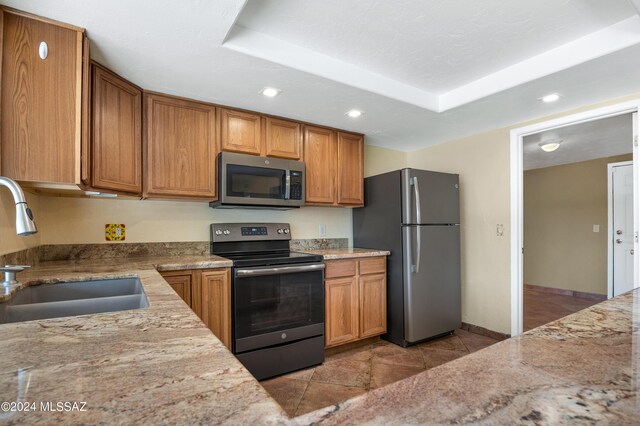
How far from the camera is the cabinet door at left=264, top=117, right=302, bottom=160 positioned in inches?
107

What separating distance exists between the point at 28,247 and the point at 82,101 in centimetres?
96

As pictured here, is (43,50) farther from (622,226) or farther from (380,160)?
(622,226)

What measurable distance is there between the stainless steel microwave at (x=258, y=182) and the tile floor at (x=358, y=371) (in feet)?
4.54

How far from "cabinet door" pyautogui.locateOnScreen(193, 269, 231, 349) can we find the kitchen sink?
0.56 metres

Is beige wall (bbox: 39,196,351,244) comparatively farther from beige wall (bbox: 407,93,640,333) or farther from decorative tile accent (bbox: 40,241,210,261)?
beige wall (bbox: 407,93,640,333)

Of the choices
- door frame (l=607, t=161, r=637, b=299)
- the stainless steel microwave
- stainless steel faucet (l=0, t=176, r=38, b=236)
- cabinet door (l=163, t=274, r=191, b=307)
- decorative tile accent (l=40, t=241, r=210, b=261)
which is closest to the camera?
stainless steel faucet (l=0, t=176, r=38, b=236)

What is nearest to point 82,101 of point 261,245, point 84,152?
point 84,152

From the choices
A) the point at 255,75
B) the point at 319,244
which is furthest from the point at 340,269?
the point at 255,75

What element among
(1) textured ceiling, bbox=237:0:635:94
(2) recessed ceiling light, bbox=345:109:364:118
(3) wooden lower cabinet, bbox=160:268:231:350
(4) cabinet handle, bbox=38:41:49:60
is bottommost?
(3) wooden lower cabinet, bbox=160:268:231:350

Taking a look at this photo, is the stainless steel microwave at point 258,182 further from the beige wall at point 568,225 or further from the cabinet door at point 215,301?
the beige wall at point 568,225

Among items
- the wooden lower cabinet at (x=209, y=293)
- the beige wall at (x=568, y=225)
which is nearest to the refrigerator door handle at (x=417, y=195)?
the wooden lower cabinet at (x=209, y=293)

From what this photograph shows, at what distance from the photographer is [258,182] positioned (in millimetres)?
2613

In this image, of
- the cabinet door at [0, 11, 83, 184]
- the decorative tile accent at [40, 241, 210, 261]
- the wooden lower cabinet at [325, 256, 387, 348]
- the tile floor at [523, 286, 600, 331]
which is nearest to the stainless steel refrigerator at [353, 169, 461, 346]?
the wooden lower cabinet at [325, 256, 387, 348]

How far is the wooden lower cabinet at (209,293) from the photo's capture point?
2.08 metres
